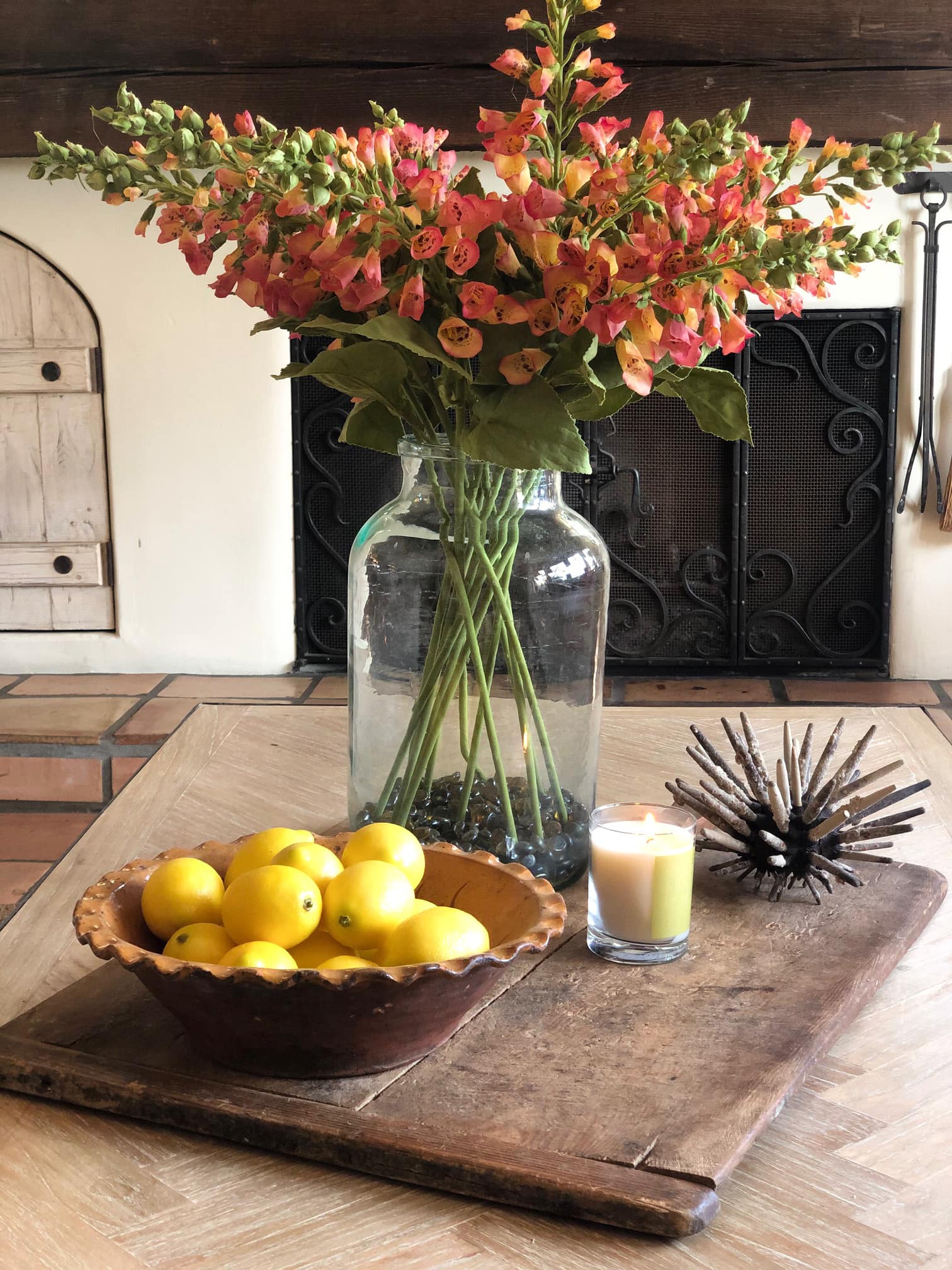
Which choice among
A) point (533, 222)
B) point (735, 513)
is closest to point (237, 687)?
point (735, 513)

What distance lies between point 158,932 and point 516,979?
8.0 inches

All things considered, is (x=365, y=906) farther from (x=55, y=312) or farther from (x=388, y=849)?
(x=55, y=312)

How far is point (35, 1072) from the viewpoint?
0.59 metres

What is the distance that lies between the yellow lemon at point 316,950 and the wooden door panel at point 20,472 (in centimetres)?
311

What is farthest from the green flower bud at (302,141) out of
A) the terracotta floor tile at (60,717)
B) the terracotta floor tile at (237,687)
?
the terracotta floor tile at (237,687)

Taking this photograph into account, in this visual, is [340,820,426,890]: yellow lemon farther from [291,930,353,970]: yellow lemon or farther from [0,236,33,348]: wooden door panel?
[0,236,33,348]: wooden door panel

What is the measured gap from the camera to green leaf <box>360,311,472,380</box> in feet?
2.26

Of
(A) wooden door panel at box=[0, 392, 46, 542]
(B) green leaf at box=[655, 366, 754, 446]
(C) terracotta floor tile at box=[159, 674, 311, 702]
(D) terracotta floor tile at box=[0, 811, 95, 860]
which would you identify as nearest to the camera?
(B) green leaf at box=[655, 366, 754, 446]

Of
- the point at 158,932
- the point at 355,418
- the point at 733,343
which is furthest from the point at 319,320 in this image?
the point at 158,932

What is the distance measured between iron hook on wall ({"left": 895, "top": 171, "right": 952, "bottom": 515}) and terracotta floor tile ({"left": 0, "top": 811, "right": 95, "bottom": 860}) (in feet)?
7.51

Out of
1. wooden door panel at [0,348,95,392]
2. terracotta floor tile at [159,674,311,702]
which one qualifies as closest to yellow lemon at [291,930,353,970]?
terracotta floor tile at [159,674,311,702]

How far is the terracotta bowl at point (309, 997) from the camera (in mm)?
540

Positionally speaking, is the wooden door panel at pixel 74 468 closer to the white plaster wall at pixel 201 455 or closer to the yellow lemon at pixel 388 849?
the white plaster wall at pixel 201 455

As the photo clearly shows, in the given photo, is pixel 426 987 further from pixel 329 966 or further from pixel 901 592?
pixel 901 592
